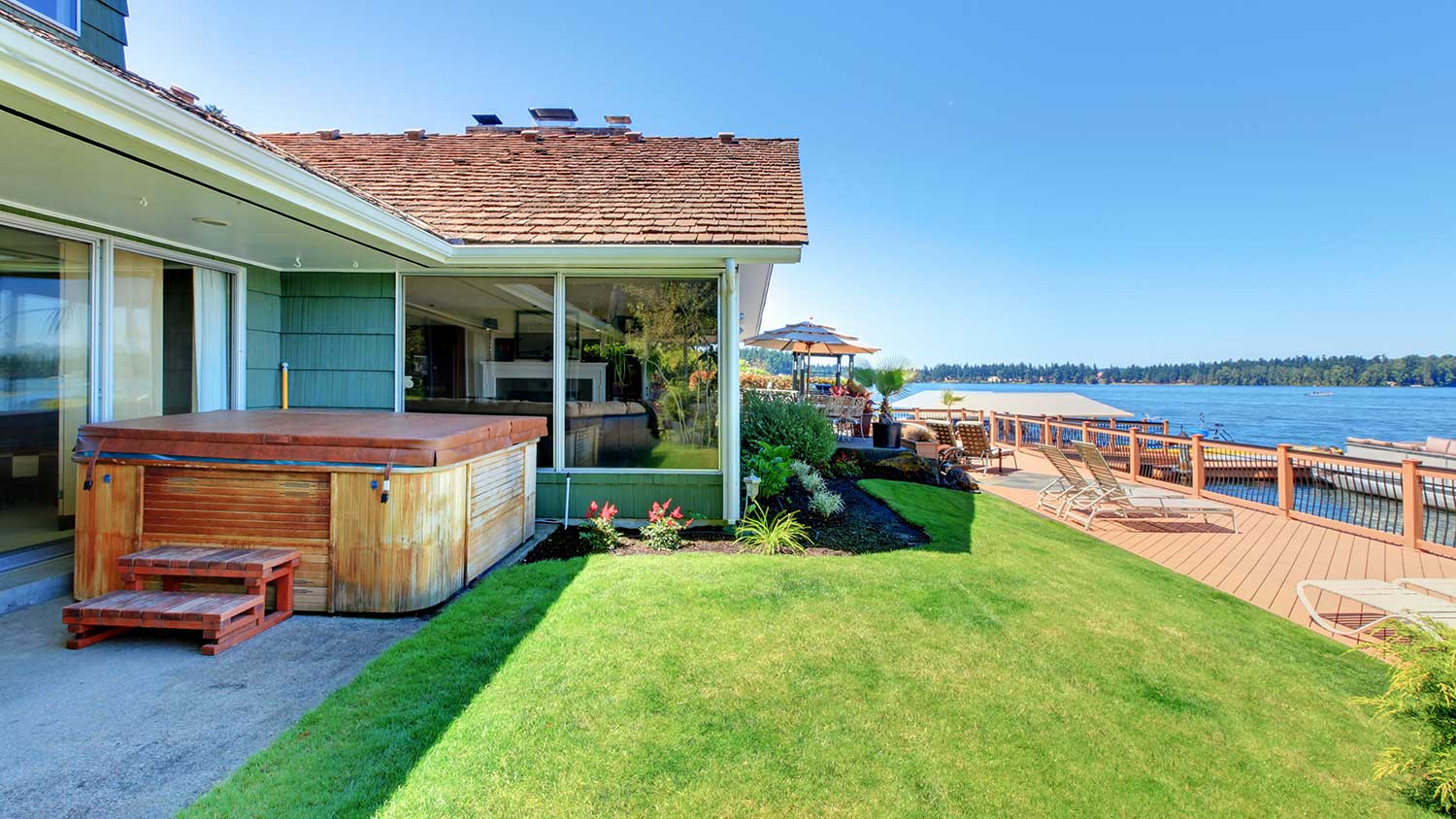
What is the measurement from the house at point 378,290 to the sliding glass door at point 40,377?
0.04 ft

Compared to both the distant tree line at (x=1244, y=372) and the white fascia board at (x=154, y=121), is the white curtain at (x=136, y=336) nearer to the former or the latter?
the white fascia board at (x=154, y=121)

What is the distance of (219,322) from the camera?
495 cm

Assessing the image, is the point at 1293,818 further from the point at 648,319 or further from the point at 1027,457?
Result: the point at 1027,457

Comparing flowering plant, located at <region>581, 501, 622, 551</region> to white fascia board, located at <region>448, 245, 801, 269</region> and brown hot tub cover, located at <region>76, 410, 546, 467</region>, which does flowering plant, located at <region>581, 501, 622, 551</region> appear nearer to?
brown hot tub cover, located at <region>76, 410, 546, 467</region>

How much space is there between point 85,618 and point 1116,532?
9.22m

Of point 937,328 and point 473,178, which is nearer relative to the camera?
point 473,178

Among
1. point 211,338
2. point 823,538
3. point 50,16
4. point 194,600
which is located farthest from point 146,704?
point 50,16

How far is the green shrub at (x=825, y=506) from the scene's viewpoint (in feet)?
20.1

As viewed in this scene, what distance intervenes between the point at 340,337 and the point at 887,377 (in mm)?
11375

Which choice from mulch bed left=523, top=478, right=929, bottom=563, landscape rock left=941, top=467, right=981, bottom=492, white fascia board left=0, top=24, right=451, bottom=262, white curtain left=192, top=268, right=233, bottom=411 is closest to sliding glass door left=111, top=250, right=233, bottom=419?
white curtain left=192, top=268, right=233, bottom=411

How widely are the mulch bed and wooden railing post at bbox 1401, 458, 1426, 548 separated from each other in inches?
217

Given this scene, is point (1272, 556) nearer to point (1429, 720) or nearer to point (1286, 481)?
point (1286, 481)

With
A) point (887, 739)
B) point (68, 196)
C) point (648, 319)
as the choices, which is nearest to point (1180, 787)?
point (887, 739)

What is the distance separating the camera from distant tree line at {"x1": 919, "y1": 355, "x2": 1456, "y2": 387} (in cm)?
5962
